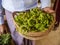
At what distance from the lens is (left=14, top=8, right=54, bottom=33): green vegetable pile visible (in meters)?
0.98

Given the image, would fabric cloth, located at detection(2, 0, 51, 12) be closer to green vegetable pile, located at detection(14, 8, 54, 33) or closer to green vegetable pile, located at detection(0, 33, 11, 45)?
green vegetable pile, located at detection(14, 8, 54, 33)

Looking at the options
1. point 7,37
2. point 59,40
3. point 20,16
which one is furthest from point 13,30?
point 59,40

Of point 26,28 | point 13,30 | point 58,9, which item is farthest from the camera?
point 58,9

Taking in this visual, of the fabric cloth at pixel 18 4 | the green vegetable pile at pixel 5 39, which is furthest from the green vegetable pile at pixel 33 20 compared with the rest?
the green vegetable pile at pixel 5 39

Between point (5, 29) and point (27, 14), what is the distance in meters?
0.33

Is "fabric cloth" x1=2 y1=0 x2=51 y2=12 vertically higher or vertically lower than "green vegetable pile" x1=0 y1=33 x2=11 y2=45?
higher

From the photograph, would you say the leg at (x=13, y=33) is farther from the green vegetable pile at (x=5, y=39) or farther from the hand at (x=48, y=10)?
the hand at (x=48, y=10)

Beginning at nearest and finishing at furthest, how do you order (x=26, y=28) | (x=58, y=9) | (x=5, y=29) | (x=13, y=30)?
(x=26, y=28), (x=13, y=30), (x=5, y=29), (x=58, y=9)

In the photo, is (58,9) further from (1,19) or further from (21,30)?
(21,30)

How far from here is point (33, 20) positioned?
1022 millimetres

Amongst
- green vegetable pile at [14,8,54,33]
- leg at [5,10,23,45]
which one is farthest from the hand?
leg at [5,10,23,45]

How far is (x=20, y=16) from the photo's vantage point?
104 cm

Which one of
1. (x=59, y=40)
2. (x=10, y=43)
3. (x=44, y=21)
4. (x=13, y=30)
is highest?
(x=44, y=21)

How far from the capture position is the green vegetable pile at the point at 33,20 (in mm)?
984
